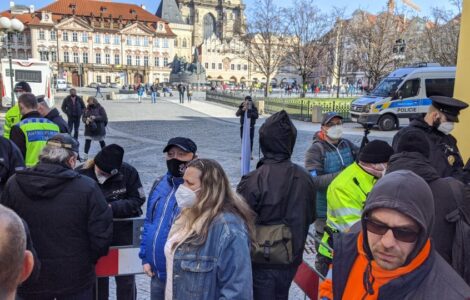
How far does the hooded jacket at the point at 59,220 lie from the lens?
2.73 m

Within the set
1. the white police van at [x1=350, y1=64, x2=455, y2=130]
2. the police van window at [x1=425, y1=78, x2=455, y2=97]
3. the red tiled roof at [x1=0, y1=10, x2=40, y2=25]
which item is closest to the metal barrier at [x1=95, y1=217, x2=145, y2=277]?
Answer: the white police van at [x1=350, y1=64, x2=455, y2=130]

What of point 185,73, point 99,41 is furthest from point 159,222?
point 99,41

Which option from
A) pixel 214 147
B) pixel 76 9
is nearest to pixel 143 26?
pixel 76 9

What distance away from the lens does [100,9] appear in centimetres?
9275

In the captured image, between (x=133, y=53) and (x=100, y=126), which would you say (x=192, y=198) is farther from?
(x=133, y=53)

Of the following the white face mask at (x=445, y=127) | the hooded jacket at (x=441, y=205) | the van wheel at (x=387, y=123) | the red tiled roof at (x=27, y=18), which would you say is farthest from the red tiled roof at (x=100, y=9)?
the hooded jacket at (x=441, y=205)

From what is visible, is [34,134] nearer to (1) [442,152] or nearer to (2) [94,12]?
(1) [442,152]

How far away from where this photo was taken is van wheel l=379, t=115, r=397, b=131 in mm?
18844

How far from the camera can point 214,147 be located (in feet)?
46.3

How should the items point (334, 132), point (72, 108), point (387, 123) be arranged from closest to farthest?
1. point (334, 132)
2. point (72, 108)
3. point (387, 123)

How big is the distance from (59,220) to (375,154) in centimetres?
232

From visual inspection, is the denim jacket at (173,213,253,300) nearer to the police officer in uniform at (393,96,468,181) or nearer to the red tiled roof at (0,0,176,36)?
the police officer in uniform at (393,96,468,181)

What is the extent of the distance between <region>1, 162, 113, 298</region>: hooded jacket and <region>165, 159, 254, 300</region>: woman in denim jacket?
0.62 m

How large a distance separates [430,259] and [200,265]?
128cm
